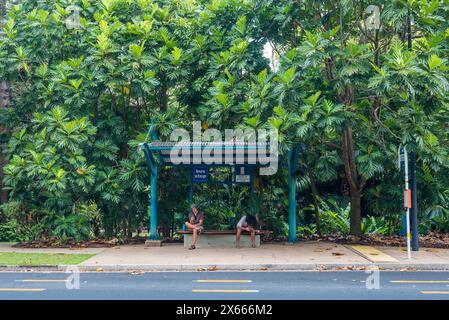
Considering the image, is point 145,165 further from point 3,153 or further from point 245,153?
point 3,153

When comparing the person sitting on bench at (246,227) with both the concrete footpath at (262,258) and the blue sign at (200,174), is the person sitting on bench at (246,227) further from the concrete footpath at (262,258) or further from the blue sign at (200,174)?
the blue sign at (200,174)

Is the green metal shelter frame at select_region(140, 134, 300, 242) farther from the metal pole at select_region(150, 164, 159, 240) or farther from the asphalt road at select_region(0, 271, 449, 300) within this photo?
the asphalt road at select_region(0, 271, 449, 300)

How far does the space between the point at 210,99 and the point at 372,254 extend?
6.15 metres

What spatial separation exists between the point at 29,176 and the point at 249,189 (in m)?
6.64

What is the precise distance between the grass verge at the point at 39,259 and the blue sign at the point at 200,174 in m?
3.97

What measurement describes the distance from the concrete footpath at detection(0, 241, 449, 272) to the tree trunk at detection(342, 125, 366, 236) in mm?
1731

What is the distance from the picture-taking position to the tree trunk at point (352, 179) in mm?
15609

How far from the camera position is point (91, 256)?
44.2 feet

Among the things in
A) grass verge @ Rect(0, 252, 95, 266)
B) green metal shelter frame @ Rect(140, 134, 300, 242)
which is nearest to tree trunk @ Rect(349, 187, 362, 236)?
green metal shelter frame @ Rect(140, 134, 300, 242)

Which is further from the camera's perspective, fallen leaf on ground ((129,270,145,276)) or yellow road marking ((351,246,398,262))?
yellow road marking ((351,246,398,262))

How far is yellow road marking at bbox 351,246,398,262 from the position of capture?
12648 mm

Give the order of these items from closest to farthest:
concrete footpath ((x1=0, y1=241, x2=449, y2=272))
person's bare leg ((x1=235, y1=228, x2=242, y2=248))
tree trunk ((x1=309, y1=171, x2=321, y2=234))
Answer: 1. concrete footpath ((x1=0, y1=241, x2=449, y2=272))
2. person's bare leg ((x1=235, y1=228, x2=242, y2=248))
3. tree trunk ((x1=309, y1=171, x2=321, y2=234))

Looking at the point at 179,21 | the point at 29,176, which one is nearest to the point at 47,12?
the point at 179,21

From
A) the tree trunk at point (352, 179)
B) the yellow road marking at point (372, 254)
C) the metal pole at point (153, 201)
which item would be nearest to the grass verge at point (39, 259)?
the metal pole at point (153, 201)
